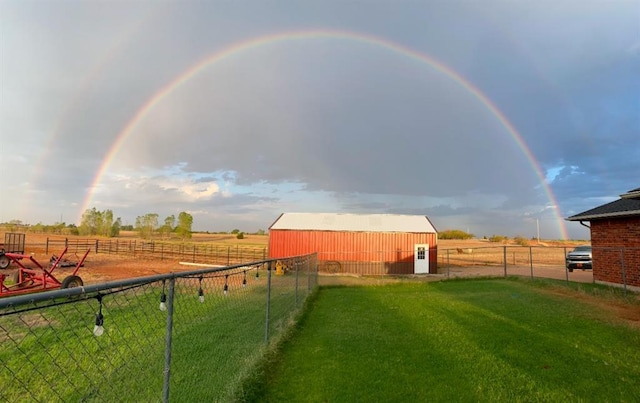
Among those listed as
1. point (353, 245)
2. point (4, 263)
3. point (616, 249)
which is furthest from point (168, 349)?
point (353, 245)

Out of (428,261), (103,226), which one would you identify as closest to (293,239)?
(428,261)

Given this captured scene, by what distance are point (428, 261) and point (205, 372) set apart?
2373cm

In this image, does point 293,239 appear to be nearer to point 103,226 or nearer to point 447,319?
point 447,319

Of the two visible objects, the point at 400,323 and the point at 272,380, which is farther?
the point at 400,323

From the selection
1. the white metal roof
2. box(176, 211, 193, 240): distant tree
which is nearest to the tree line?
box(176, 211, 193, 240): distant tree

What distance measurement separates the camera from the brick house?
13.0 meters

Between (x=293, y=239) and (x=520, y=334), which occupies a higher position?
(x=293, y=239)

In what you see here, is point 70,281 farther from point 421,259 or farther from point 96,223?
point 96,223

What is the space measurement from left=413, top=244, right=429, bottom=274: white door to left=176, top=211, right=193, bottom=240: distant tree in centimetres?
5163

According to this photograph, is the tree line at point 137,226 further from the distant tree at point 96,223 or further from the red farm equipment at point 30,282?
A: the red farm equipment at point 30,282

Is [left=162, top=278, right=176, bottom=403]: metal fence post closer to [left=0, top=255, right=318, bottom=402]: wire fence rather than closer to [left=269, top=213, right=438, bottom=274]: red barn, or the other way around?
[left=0, top=255, right=318, bottom=402]: wire fence

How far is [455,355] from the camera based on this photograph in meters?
5.40

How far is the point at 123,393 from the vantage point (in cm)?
415

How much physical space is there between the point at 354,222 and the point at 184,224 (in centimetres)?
4859
